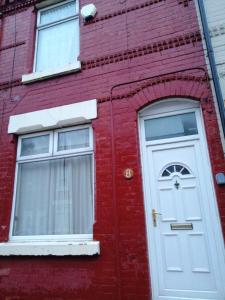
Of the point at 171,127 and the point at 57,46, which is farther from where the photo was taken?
the point at 57,46

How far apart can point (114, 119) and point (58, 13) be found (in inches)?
125

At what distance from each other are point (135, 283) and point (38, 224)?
6.11 feet

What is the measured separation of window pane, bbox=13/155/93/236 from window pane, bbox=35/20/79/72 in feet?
6.74

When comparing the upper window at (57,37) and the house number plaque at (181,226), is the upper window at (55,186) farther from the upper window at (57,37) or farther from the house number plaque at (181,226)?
the upper window at (57,37)

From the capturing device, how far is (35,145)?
15.0 feet

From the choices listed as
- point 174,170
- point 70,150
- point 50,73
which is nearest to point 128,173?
point 174,170

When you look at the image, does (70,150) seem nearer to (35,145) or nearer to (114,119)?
(35,145)

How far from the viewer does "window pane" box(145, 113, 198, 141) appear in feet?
12.5

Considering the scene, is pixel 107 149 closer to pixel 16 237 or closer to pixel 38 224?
pixel 38 224

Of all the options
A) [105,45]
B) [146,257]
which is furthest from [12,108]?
[146,257]

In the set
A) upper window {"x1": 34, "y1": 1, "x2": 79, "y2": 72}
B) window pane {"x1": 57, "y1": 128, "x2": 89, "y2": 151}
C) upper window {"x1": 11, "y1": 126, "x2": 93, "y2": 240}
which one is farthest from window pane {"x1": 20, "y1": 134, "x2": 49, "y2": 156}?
upper window {"x1": 34, "y1": 1, "x2": 79, "y2": 72}

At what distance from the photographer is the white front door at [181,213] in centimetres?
321

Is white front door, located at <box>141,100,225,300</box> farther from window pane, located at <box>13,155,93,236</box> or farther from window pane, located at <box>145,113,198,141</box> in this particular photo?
window pane, located at <box>13,155,93,236</box>

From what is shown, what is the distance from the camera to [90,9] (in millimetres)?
4805
